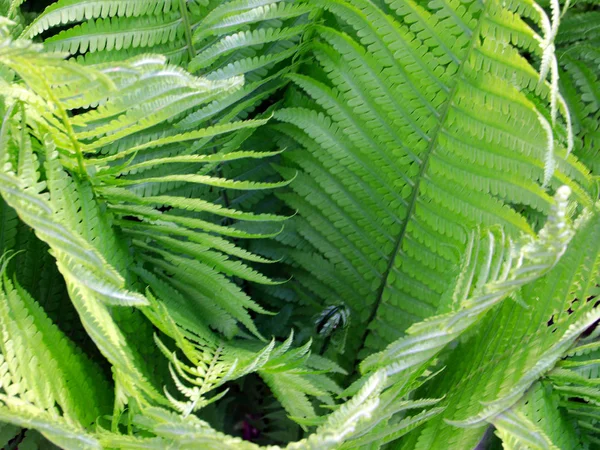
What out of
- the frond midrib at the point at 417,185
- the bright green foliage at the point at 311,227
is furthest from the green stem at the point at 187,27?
the frond midrib at the point at 417,185

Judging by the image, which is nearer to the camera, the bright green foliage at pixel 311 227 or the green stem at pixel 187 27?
the bright green foliage at pixel 311 227

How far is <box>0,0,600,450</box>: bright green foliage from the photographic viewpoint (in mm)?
484

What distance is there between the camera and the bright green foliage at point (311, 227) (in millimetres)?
484

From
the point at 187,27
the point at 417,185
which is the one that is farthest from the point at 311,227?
the point at 187,27

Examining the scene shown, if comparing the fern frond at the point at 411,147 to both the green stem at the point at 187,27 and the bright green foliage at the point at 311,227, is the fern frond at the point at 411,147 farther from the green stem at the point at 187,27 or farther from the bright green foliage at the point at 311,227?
the green stem at the point at 187,27

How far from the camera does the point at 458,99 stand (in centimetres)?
70

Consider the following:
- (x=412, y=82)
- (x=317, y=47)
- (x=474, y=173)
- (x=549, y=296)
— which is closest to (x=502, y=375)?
(x=549, y=296)

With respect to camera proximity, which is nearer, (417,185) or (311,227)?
(417,185)

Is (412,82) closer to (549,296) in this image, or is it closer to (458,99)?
(458,99)

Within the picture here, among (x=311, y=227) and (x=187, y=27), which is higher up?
(x=187, y=27)

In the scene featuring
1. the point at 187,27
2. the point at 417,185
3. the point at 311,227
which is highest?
the point at 187,27

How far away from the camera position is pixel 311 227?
88cm

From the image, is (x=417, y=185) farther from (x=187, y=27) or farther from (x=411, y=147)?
(x=187, y=27)

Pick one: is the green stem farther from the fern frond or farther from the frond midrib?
the frond midrib
